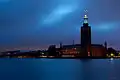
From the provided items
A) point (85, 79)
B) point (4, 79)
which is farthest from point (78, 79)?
point (4, 79)

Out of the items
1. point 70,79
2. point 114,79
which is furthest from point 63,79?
point 114,79

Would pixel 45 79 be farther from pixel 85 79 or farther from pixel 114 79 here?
pixel 114 79

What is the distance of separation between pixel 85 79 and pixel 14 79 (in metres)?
11.2

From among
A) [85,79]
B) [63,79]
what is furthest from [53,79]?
[85,79]

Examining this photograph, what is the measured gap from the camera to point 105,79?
173ft

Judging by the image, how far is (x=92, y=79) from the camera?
178ft

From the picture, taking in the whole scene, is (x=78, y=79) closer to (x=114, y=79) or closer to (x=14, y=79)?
(x=114, y=79)

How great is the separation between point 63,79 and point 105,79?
6486 mm

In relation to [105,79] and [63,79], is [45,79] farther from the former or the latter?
[105,79]

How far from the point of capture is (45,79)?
179 ft

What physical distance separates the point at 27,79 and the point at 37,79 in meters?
1.62

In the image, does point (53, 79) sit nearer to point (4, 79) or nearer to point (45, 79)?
point (45, 79)

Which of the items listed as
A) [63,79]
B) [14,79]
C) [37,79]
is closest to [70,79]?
[63,79]

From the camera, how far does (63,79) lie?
5416cm
